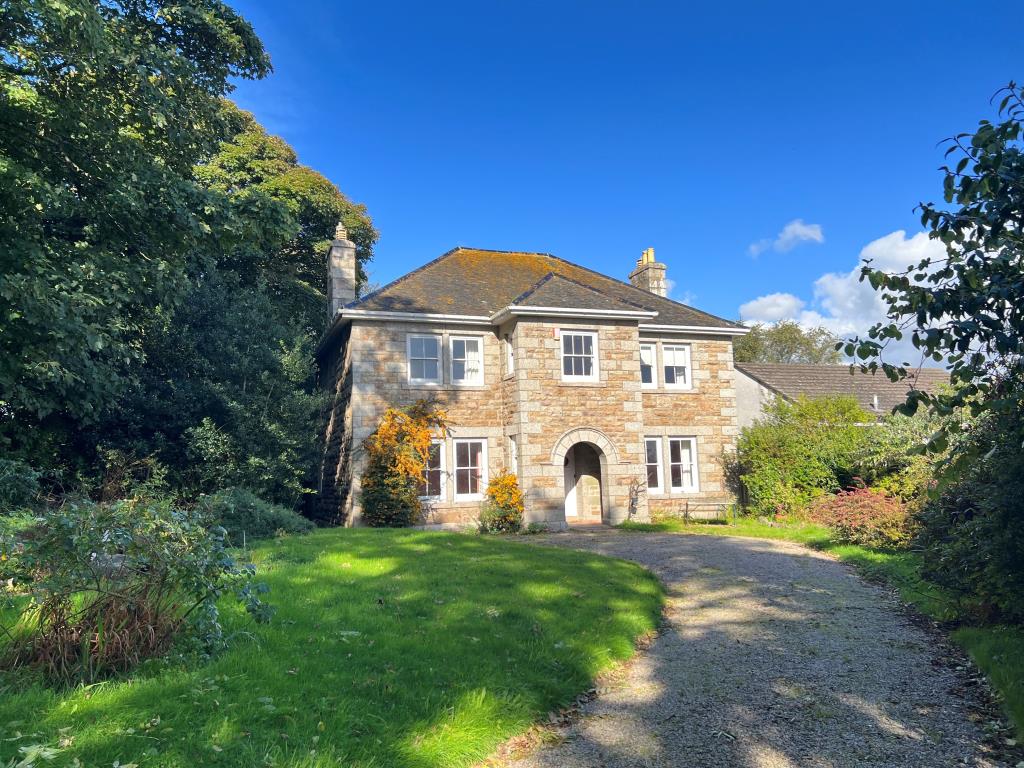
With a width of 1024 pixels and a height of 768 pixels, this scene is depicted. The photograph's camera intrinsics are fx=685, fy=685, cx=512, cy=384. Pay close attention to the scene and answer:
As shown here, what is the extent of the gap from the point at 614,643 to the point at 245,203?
33.7 ft

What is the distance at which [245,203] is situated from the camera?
12805 millimetres

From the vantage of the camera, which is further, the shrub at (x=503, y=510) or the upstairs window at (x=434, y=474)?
the upstairs window at (x=434, y=474)

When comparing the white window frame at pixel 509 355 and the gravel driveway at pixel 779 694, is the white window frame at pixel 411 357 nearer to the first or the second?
the white window frame at pixel 509 355

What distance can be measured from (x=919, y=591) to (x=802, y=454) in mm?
10391

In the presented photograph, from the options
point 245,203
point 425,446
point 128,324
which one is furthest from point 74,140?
point 425,446

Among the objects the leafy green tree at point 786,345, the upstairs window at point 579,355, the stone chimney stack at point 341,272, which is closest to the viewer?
the upstairs window at point 579,355

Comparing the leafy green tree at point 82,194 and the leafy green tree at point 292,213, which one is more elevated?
the leafy green tree at point 292,213

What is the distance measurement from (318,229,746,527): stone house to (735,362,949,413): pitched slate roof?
265 inches

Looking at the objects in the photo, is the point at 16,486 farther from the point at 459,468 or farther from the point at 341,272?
the point at 341,272

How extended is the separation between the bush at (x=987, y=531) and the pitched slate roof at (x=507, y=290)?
11044 millimetres

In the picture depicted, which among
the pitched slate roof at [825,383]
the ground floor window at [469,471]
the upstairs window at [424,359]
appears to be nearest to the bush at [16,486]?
the upstairs window at [424,359]

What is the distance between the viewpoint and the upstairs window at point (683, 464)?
21250 millimetres

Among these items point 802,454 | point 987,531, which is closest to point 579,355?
point 802,454

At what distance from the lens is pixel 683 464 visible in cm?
2144
